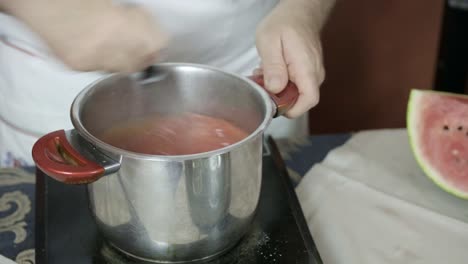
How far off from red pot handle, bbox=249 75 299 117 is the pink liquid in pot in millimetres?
64

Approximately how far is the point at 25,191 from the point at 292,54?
0.42 meters

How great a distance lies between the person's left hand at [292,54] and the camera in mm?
799

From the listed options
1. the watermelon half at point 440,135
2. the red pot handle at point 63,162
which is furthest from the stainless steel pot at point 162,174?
the watermelon half at point 440,135

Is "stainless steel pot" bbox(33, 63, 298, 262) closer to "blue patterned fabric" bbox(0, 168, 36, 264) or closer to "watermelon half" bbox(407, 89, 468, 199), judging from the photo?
"blue patterned fabric" bbox(0, 168, 36, 264)

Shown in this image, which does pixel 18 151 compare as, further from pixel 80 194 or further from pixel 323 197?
pixel 323 197

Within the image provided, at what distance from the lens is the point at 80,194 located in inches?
31.1

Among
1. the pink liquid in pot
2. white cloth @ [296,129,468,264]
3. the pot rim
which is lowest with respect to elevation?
white cloth @ [296,129,468,264]

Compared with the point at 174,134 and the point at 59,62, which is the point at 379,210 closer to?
the point at 174,134

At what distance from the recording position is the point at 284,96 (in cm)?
76

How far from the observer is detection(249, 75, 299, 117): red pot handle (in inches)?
28.9

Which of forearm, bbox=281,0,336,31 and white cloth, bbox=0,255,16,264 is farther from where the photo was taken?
forearm, bbox=281,0,336,31

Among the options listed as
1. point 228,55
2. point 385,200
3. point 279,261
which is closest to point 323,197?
point 385,200

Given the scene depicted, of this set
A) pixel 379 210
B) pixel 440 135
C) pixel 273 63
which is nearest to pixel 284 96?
pixel 273 63

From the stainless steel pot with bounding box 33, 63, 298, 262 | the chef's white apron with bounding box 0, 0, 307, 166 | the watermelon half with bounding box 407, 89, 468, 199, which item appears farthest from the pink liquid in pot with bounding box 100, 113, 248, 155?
the watermelon half with bounding box 407, 89, 468, 199
